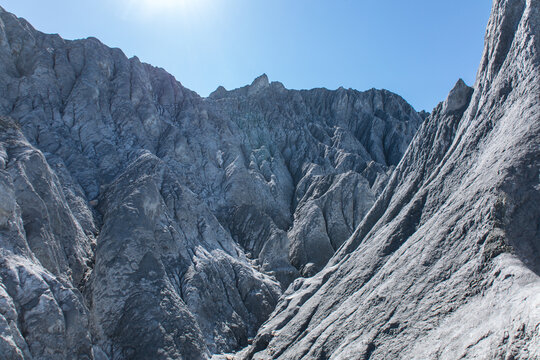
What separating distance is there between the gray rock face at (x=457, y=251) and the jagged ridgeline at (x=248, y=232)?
0.29 ft

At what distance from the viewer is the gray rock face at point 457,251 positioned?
1337 cm

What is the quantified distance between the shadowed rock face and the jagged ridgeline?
144mm

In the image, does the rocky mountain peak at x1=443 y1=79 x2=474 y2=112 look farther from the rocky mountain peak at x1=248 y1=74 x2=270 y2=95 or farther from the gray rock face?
the rocky mountain peak at x1=248 y1=74 x2=270 y2=95

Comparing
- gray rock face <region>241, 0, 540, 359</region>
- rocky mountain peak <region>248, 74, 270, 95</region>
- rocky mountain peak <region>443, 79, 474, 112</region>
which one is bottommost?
gray rock face <region>241, 0, 540, 359</region>

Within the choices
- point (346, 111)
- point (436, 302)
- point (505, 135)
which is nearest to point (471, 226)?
point (436, 302)

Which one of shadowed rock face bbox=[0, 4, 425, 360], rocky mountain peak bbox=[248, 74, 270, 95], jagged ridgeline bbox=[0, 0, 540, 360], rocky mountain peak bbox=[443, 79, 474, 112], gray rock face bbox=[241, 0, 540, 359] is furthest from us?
rocky mountain peak bbox=[248, 74, 270, 95]

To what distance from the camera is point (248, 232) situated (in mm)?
43344

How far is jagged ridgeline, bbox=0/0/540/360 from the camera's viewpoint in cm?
1573

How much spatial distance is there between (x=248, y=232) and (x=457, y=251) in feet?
92.7

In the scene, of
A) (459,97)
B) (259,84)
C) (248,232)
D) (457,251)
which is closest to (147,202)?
(248,232)

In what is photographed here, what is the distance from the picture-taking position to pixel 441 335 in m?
14.2

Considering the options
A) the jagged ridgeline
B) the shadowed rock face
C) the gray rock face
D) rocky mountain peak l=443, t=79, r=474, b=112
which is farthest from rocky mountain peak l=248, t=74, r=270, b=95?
the gray rock face

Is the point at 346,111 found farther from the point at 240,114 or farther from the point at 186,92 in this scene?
the point at 186,92

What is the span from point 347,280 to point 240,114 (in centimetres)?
5255
